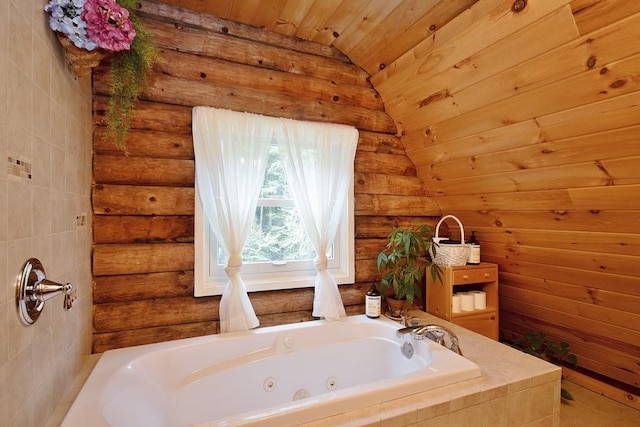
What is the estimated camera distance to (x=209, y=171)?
189 cm

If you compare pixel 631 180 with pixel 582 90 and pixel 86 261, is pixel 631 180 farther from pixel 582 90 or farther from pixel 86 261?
pixel 86 261

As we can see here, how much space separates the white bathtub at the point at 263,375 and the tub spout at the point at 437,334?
6 centimetres

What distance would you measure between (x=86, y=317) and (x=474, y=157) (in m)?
2.32

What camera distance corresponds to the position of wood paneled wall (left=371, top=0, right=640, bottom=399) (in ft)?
4.42

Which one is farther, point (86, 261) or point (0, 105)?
point (86, 261)

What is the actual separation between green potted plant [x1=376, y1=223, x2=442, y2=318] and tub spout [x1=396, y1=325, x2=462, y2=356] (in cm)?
39

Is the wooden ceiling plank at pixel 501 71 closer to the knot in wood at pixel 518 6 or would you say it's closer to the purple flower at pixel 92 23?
the knot in wood at pixel 518 6

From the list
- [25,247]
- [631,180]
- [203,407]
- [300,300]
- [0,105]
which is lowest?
[203,407]

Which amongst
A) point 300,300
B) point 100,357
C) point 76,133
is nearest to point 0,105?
point 76,133

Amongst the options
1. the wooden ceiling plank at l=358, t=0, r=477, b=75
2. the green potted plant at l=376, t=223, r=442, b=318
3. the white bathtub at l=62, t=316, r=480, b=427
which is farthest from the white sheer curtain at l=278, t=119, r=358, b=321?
the wooden ceiling plank at l=358, t=0, r=477, b=75

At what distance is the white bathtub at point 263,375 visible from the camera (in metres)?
1.21

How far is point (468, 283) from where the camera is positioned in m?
2.30

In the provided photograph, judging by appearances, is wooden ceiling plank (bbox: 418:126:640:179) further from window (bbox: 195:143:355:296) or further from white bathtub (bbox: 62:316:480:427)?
white bathtub (bbox: 62:316:480:427)

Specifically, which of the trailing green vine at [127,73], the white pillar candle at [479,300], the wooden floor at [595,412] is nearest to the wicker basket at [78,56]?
the trailing green vine at [127,73]
